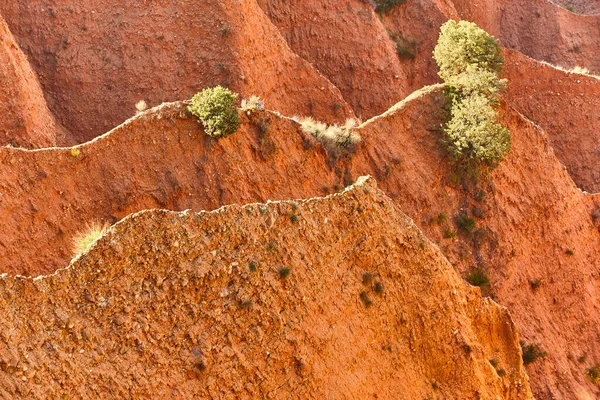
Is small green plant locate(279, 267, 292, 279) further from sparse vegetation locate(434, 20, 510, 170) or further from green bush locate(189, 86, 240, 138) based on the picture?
sparse vegetation locate(434, 20, 510, 170)

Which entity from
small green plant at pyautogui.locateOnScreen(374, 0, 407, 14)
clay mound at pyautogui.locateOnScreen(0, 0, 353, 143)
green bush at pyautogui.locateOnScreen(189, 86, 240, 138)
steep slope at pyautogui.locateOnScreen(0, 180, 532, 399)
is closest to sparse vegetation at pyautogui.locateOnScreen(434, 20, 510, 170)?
clay mound at pyautogui.locateOnScreen(0, 0, 353, 143)

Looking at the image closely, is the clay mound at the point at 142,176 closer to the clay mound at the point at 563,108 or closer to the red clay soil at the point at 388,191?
the red clay soil at the point at 388,191

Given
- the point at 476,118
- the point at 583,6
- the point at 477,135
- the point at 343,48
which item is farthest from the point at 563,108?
the point at 583,6

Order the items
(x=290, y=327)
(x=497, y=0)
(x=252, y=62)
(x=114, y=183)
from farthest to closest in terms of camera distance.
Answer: (x=497, y=0), (x=252, y=62), (x=114, y=183), (x=290, y=327)

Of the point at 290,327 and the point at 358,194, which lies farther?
the point at 358,194

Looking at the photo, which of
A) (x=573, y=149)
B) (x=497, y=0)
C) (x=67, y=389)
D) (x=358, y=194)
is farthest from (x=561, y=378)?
(x=497, y=0)

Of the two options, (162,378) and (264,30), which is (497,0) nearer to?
(264,30)

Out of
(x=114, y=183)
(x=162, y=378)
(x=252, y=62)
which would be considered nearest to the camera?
(x=162, y=378)

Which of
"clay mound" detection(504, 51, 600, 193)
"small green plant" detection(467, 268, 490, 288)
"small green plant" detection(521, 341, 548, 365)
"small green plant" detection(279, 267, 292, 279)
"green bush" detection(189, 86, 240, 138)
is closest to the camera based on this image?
"small green plant" detection(279, 267, 292, 279)
